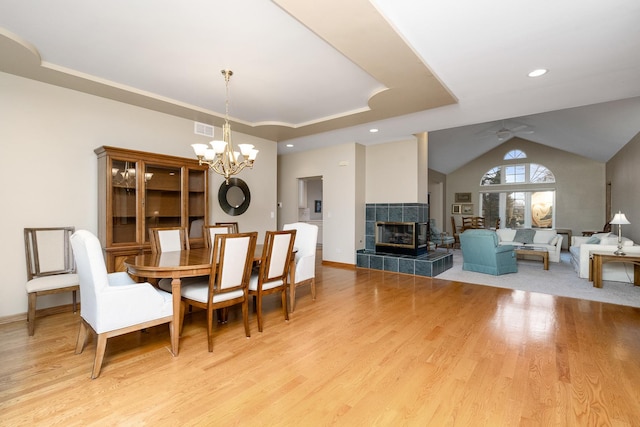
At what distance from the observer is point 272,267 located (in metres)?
2.87

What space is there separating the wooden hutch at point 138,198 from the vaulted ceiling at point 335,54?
0.81 meters

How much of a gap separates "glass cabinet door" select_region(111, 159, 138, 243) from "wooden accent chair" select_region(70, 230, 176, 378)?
1.40 metres

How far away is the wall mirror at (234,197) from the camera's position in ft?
15.9

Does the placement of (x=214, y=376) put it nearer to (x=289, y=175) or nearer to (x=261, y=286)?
(x=261, y=286)

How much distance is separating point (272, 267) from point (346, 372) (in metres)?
1.19

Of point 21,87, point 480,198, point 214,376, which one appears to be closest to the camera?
point 214,376

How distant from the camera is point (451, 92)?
11.1 ft

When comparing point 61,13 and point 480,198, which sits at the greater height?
point 61,13

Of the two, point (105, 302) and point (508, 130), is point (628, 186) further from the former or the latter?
point (105, 302)

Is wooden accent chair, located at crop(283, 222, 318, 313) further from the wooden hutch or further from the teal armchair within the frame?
the teal armchair

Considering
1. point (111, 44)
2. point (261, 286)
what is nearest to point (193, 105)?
point (111, 44)

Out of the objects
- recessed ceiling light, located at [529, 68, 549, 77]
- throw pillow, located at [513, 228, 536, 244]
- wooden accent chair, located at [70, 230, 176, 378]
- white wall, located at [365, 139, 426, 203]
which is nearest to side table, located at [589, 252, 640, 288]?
white wall, located at [365, 139, 426, 203]

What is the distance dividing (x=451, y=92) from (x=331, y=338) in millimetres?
2990

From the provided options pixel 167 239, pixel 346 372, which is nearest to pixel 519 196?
pixel 346 372
